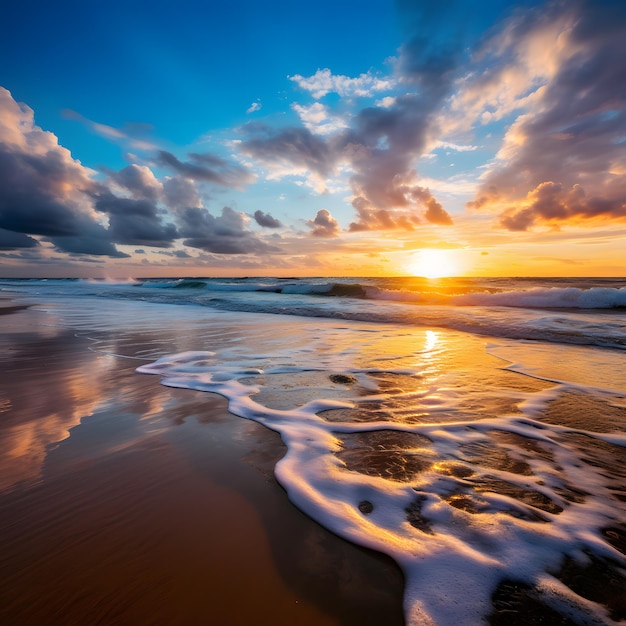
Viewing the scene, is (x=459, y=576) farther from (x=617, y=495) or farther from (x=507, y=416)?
(x=507, y=416)

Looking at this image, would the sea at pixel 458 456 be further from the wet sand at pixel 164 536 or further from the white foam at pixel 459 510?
the wet sand at pixel 164 536

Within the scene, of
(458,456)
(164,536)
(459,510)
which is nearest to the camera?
(164,536)

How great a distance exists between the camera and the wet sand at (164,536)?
121 centimetres

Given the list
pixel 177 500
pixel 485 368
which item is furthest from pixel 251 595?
pixel 485 368

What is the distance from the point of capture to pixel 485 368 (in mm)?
4668

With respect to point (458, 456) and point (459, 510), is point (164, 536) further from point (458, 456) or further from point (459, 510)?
point (458, 456)

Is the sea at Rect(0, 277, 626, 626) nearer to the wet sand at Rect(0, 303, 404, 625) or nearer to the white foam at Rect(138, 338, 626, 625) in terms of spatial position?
the white foam at Rect(138, 338, 626, 625)

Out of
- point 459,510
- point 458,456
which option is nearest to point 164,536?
point 459,510

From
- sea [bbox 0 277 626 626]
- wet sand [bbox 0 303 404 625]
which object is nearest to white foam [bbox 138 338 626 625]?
sea [bbox 0 277 626 626]

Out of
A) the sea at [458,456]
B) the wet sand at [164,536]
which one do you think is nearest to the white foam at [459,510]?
the sea at [458,456]

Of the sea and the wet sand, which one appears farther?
the sea

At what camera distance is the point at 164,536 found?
1.55 m

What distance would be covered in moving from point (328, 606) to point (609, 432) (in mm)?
2722

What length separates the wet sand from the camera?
121 centimetres
